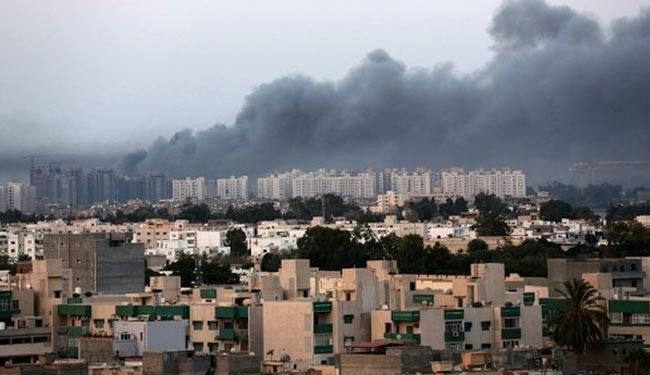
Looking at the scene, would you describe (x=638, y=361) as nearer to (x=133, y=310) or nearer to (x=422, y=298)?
(x=422, y=298)

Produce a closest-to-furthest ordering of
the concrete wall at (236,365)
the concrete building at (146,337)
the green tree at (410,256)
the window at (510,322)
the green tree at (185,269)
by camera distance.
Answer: the concrete wall at (236,365) < the concrete building at (146,337) < the window at (510,322) < the green tree at (185,269) < the green tree at (410,256)

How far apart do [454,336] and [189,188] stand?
15824cm

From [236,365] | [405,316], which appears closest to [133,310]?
[405,316]

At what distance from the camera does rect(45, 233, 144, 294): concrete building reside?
131 feet

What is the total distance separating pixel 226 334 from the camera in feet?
108

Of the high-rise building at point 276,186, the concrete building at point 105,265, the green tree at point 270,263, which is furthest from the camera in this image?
the high-rise building at point 276,186

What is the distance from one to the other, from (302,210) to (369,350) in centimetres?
10599

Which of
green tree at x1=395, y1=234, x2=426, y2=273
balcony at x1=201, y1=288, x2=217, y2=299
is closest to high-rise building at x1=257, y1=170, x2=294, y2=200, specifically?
green tree at x1=395, y1=234, x2=426, y2=273

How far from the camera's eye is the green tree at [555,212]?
11312 centimetres

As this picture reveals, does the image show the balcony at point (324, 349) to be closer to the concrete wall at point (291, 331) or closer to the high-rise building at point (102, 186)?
the concrete wall at point (291, 331)

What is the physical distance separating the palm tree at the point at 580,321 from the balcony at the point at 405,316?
6.32 ft

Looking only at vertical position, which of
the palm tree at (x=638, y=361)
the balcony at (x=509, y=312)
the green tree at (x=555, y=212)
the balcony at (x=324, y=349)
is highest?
the green tree at (x=555, y=212)

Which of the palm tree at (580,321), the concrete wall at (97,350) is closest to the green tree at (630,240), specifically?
the palm tree at (580,321)

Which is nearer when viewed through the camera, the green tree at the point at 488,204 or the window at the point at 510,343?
the window at the point at 510,343
